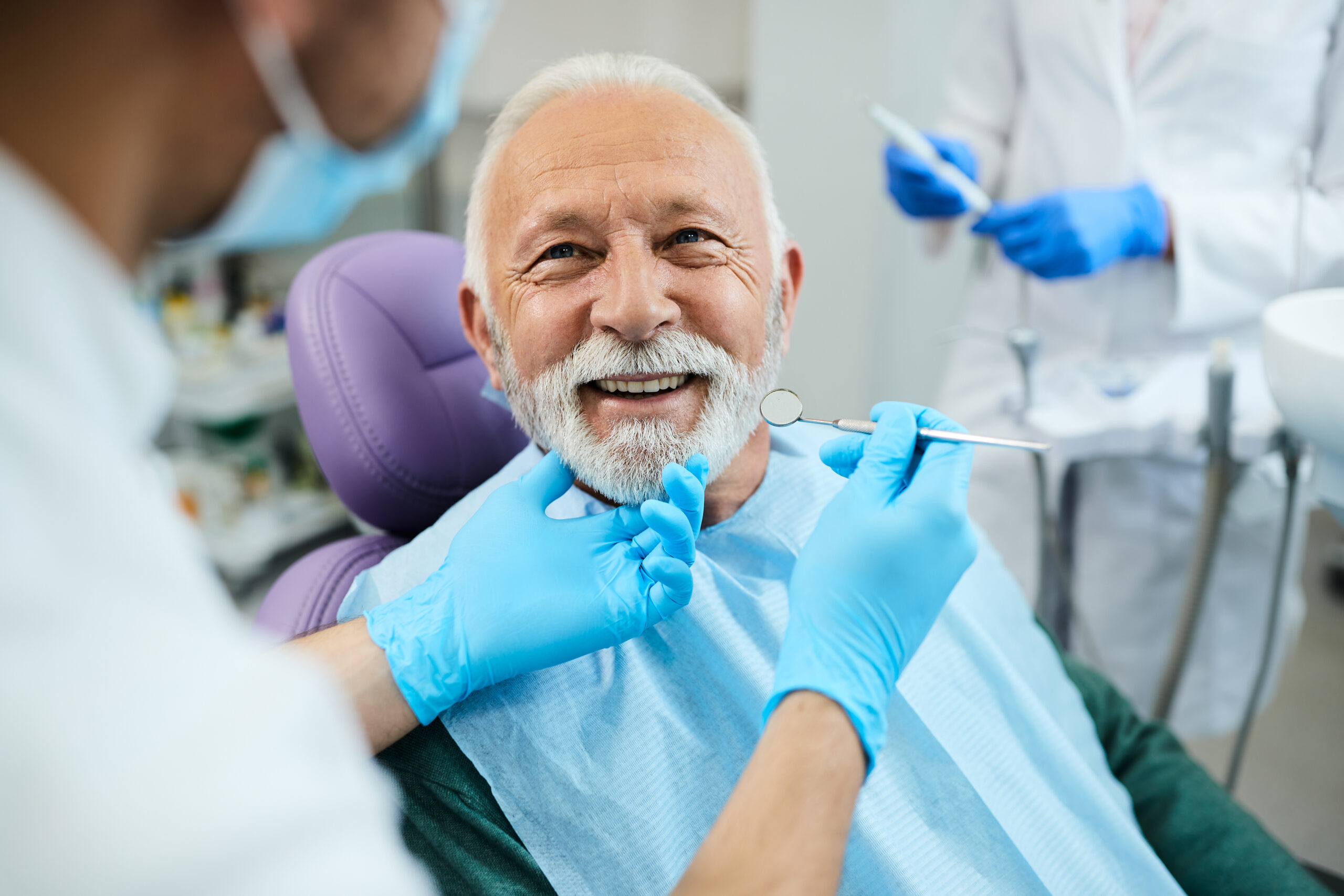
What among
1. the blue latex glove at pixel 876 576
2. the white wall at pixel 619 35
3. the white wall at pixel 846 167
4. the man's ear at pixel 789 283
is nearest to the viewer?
the blue latex glove at pixel 876 576

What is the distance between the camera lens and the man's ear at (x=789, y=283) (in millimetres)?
1218

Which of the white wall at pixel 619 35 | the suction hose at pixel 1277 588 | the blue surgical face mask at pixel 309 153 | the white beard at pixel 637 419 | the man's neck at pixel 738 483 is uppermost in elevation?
the white wall at pixel 619 35

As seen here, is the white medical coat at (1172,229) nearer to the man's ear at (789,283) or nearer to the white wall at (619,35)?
the man's ear at (789,283)

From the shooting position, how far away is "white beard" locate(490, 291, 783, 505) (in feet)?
3.29

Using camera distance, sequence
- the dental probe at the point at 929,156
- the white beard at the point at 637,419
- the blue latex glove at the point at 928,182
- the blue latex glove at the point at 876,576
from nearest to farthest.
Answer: the blue latex glove at the point at 876,576
the white beard at the point at 637,419
the dental probe at the point at 929,156
the blue latex glove at the point at 928,182

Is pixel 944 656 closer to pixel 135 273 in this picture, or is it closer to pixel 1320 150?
pixel 135 273

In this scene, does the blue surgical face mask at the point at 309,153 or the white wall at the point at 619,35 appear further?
the white wall at the point at 619,35

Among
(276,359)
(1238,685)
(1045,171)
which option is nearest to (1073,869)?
(1238,685)

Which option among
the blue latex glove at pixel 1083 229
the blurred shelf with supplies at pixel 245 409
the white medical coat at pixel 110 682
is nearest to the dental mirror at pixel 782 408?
the white medical coat at pixel 110 682

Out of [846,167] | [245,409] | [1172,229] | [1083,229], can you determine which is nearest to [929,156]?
[1083,229]

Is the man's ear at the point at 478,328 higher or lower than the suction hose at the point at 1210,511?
higher

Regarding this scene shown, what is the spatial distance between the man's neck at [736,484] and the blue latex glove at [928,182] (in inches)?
31.9

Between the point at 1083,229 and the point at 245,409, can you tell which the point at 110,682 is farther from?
the point at 245,409

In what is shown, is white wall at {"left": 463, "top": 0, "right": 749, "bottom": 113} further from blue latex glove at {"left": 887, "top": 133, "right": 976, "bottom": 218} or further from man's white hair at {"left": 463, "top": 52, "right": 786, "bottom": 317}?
man's white hair at {"left": 463, "top": 52, "right": 786, "bottom": 317}
